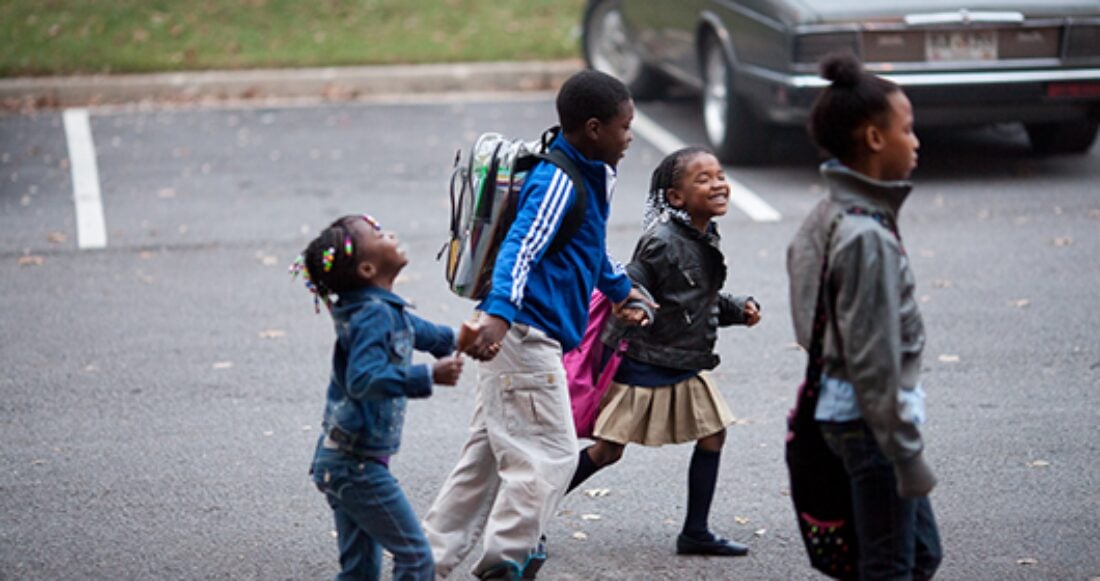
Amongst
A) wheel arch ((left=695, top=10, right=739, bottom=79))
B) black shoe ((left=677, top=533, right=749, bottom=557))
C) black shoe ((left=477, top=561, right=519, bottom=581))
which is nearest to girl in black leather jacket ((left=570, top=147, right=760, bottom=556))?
black shoe ((left=677, top=533, right=749, bottom=557))

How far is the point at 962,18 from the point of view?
968 centimetres

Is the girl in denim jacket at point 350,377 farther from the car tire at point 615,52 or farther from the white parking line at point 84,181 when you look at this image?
the car tire at point 615,52

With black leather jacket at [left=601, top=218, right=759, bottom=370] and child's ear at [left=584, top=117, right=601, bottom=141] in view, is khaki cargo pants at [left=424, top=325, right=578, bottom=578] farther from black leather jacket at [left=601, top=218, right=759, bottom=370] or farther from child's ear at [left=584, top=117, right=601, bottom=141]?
child's ear at [left=584, top=117, right=601, bottom=141]

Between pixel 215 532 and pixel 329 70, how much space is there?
8846mm

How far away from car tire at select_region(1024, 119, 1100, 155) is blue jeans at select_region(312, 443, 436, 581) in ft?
26.5

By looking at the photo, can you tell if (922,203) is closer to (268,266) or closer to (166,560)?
(268,266)

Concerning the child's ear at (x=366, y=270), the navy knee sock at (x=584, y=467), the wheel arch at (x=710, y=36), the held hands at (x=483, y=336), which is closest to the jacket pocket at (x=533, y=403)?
the held hands at (x=483, y=336)

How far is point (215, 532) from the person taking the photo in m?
5.10

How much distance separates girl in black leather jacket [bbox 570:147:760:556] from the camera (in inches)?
185

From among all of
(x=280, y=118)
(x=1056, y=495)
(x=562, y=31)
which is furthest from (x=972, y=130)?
(x=1056, y=495)

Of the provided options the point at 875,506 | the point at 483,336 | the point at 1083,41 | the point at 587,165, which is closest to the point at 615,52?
the point at 1083,41

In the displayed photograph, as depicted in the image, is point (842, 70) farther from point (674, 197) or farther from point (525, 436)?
point (525, 436)

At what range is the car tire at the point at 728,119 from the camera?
10.5 metres

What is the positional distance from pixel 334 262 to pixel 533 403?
2.62 feet
